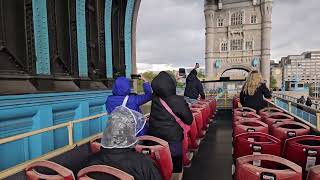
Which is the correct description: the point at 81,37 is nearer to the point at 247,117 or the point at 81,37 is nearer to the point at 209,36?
the point at 247,117

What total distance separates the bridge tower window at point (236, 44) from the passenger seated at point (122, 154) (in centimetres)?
6866

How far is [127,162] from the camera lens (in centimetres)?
225

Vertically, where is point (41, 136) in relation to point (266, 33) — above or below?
below

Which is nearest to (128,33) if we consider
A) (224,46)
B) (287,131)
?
(287,131)

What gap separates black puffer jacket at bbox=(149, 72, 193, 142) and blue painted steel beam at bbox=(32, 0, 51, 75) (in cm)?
253

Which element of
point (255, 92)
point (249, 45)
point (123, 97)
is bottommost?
point (255, 92)

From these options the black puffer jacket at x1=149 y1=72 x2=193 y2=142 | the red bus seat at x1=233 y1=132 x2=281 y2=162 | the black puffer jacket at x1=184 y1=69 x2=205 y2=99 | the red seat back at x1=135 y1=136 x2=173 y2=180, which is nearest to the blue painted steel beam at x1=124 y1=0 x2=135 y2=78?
the black puffer jacket at x1=184 y1=69 x2=205 y2=99

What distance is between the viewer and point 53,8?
556 cm

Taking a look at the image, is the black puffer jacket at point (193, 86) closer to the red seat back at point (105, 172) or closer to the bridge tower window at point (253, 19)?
the red seat back at point (105, 172)

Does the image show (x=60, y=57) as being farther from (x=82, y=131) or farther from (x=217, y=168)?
(x=217, y=168)

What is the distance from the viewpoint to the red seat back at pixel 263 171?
225cm

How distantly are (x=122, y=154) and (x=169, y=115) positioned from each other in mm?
1430

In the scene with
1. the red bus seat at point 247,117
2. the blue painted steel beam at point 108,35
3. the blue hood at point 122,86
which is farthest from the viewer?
the blue painted steel beam at point 108,35

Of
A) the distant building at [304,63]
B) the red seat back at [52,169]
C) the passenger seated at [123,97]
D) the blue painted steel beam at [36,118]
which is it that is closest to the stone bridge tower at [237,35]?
the blue painted steel beam at [36,118]
